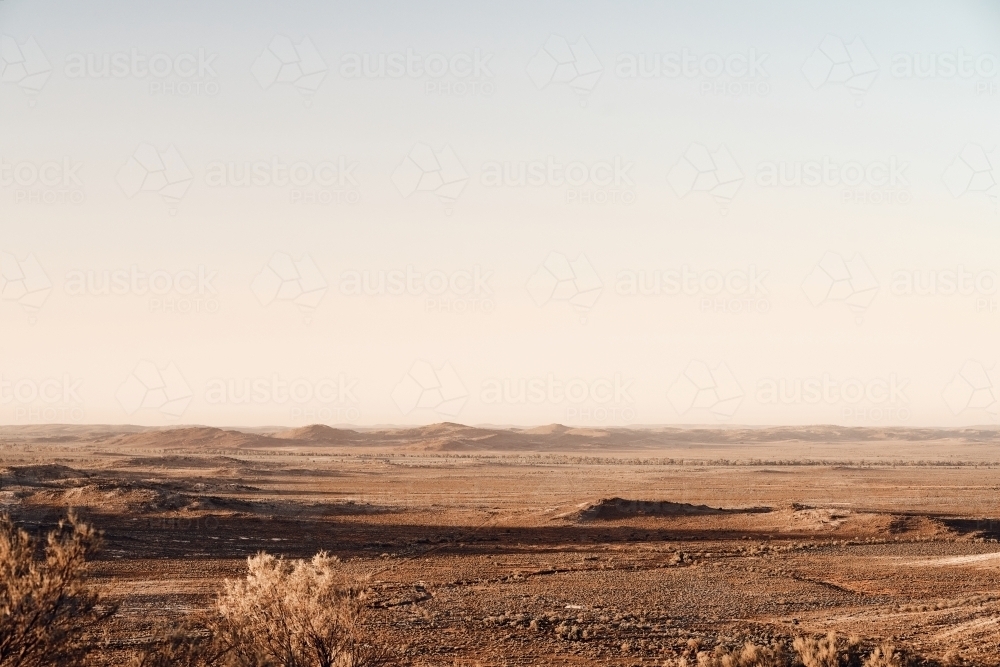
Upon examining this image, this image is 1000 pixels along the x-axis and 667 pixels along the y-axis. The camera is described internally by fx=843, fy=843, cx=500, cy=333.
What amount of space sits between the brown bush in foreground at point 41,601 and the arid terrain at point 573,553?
23.3 feet

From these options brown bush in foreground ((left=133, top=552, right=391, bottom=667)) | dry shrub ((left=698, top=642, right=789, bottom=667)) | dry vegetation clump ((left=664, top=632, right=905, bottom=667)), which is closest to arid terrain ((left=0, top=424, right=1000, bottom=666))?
dry vegetation clump ((left=664, top=632, right=905, bottom=667))

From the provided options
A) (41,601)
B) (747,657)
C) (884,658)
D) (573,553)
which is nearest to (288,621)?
(41,601)

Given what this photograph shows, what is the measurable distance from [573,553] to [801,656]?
16576 millimetres

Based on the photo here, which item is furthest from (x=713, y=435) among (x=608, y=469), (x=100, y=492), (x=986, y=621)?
(x=986, y=621)

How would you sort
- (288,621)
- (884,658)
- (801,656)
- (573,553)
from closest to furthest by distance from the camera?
(288,621)
(884,658)
(801,656)
(573,553)

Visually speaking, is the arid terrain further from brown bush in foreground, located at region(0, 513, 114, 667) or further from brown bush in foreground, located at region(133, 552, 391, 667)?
brown bush in foreground, located at region(0, 513, 114, 667)

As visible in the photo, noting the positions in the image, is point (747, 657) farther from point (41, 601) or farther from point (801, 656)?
point (41, 601)

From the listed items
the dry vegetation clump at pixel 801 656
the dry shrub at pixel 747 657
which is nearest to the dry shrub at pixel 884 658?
the dry vegetation clump at pixel 801 656

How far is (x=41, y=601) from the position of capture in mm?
11242

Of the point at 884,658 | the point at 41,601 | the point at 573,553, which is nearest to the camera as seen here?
the point at 41,601

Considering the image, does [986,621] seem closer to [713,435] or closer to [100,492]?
[100,492]

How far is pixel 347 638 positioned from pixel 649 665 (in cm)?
740

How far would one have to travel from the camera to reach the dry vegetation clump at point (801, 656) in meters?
17.1

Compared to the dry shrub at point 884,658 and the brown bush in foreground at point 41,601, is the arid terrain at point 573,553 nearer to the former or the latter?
the dry shrub at point 884,658
